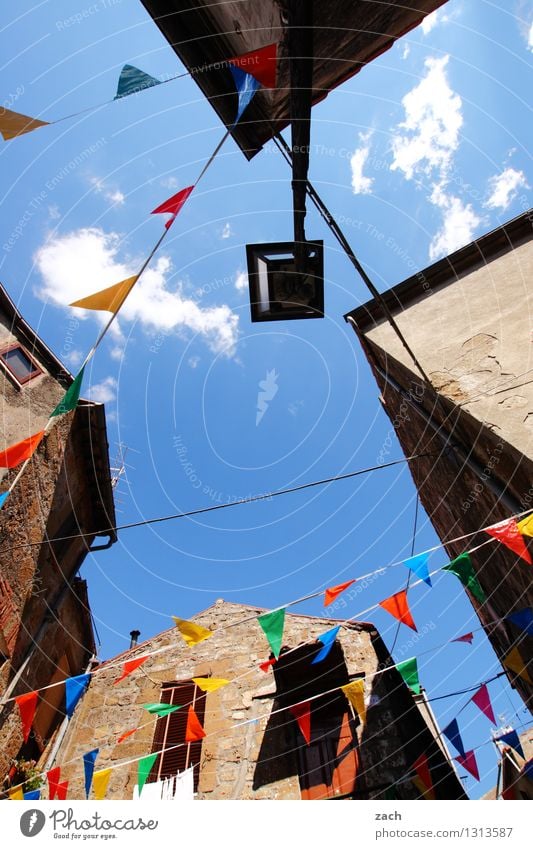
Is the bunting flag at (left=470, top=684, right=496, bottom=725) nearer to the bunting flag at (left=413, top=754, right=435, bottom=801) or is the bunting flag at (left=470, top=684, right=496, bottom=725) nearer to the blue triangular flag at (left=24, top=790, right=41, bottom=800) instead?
the bunting flag at (left=413, top=754, right=435, bottom=801)

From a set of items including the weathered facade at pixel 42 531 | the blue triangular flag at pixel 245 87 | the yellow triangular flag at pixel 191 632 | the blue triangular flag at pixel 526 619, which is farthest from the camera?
the weathered facade at pixel 42 531

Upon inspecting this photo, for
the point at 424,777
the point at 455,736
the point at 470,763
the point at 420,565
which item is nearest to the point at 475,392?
the point at 420,565

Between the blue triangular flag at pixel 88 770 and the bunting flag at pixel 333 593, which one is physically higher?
the bunting flag at pixel 333 593

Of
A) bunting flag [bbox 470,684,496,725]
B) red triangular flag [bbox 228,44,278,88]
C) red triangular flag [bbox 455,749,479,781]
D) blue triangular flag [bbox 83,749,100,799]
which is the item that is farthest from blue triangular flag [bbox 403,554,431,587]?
blue triangular flag [bbox 83,749,100,799]

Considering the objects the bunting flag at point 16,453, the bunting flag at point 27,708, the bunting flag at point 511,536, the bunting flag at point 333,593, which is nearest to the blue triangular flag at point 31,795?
the bunting flag at point 27,708

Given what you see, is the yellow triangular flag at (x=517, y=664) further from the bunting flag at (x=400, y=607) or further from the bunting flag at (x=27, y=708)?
the bunting flag at (x=27, y=708)

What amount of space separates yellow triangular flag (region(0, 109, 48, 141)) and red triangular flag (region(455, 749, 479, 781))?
8.93 meters

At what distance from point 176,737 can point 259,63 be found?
384 inches

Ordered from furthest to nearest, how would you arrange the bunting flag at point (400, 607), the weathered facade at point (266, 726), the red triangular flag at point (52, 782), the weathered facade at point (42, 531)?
the weathered facade at point (266, 726), the weathered facade at point (42, 531), the red triangular flag at point (52, 782), the bunting flag at point (400, 607)

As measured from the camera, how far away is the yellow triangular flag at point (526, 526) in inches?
141

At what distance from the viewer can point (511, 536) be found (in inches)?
148

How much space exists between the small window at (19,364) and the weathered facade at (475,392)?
611cm
